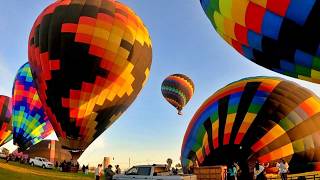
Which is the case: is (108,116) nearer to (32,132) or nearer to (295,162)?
(295,162)

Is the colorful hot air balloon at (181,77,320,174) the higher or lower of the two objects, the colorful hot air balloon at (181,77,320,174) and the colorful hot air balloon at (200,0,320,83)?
the lower

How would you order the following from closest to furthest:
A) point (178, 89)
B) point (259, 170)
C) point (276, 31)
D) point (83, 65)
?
point (276, 31) < point (259, 170) < point (83, 65) < point (178, 89)

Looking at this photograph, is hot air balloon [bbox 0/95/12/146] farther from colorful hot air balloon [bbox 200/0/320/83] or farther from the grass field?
colorful hot air balloon [bbox 200/0/320/83]

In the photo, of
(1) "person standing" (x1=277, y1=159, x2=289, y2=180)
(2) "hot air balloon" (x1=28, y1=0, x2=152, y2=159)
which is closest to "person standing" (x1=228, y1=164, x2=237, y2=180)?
(1) "person standing" (x1=277, y1=159, x2=289, y2=180)

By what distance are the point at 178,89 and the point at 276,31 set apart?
31.7m

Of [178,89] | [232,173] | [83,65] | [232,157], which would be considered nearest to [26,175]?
[83,65]

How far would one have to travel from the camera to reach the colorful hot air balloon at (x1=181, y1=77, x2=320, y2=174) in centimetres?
1825

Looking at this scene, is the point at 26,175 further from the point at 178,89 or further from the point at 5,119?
the point at 5,119

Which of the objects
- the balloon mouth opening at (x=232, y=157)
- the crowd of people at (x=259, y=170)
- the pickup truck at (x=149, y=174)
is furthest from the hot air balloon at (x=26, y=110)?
the crowd of people at (x=259, y=170)

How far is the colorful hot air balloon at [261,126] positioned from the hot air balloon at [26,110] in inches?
899

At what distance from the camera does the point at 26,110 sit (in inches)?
1544

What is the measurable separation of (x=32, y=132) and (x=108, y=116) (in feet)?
53.0

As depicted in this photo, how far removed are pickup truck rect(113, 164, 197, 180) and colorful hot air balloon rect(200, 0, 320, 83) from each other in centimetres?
591

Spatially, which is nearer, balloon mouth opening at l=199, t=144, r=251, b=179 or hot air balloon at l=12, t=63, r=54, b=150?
balloon mouth opening at l=199, t=144, r=251, b=179
